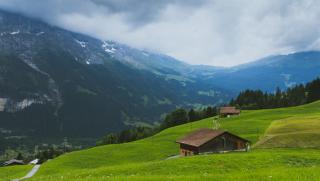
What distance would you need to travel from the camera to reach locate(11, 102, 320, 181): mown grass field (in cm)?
2891

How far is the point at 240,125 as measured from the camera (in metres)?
126

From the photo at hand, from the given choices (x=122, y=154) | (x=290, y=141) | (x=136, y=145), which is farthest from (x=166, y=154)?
(x=290, y=141)

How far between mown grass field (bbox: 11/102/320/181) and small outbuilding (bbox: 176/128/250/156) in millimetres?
4054

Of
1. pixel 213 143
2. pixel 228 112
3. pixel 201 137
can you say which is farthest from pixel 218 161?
pixel 228 112

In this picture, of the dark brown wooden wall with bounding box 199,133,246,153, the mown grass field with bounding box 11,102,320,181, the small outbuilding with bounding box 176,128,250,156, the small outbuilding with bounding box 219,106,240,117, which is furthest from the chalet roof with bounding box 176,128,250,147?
the small outbuilding with bounding box 219,106,240,117

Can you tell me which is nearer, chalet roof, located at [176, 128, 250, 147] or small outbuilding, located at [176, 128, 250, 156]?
small outbuilding, located at [176, 128, 250, 156]

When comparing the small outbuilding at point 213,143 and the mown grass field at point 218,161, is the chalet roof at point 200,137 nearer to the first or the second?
the small outbuilding at point 213,143

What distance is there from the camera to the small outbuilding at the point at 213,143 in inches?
3400

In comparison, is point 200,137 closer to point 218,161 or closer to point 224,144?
point 224,144

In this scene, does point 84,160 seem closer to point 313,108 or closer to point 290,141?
point 290,141

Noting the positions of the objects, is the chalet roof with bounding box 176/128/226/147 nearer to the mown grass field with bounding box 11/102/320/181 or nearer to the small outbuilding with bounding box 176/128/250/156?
the small outbuilding with bounding box 176/128/250/156

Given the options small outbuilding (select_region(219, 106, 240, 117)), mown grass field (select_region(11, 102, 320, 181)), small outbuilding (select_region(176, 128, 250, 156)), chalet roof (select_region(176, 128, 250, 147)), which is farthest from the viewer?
small outbuilding (select_region(219, 106, 240, 117))

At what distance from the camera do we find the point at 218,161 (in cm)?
5275

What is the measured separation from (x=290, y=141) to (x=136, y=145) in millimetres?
40907
